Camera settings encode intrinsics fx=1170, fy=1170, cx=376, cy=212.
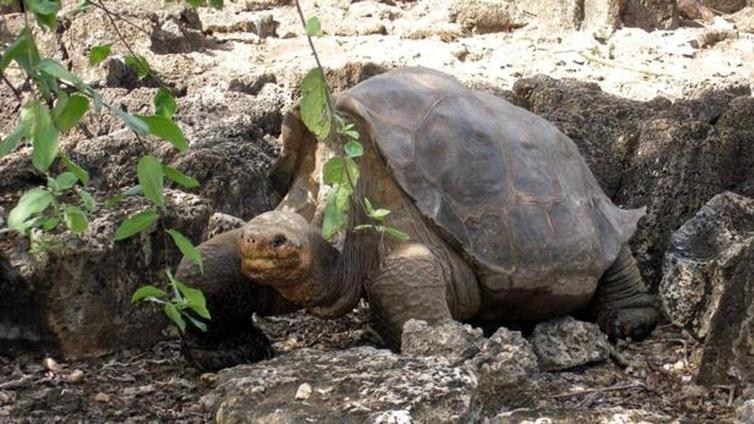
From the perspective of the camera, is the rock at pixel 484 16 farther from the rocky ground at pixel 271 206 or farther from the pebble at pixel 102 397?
the pebble at pixel 102 397

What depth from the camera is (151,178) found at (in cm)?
148

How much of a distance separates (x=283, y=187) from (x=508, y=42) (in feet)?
13.9

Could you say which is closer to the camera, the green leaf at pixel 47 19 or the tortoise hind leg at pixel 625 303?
the green leaf at pixel 47 19

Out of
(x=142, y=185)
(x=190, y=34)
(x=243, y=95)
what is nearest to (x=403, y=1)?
(x=190, y=34)

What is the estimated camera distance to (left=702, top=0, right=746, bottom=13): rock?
31.9 ft

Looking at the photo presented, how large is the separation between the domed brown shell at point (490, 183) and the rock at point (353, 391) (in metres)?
1.06

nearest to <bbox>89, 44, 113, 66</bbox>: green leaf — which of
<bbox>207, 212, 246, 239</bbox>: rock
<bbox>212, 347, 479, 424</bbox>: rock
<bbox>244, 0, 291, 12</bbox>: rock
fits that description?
<bbox>212, 347, 479, 424</bbox>: rock

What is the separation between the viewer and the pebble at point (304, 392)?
87.9 inches

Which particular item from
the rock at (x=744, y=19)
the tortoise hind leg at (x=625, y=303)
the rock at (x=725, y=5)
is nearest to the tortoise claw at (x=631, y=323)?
the tortoise hind leg at (x=625, y=303)

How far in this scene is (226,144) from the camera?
3959mm

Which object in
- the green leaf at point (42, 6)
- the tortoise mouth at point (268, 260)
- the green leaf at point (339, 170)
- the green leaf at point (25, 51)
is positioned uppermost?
the green leaf at point (42, 6)

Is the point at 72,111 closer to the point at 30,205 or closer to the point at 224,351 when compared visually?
the point at 30,205

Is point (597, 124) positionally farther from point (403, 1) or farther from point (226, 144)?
point (403, 1)

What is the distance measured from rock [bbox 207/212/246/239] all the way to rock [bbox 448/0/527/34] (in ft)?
14.5
